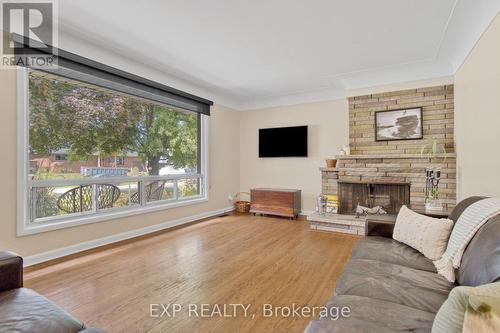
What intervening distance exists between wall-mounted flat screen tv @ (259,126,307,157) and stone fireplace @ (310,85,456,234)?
0.78 metres

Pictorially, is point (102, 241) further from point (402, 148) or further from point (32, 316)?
point (402, 148)

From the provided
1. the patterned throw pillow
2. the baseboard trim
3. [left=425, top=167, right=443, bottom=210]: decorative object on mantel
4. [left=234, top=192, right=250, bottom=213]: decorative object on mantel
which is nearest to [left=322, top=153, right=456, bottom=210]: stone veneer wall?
[left=425, top=167, right=443, bottom=210]: decorative object on mantel

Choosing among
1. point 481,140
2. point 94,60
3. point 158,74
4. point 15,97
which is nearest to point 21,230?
point 15,97

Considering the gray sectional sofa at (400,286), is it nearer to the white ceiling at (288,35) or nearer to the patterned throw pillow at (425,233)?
the patterned throw pillow at (425,233)

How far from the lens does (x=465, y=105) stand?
320cm

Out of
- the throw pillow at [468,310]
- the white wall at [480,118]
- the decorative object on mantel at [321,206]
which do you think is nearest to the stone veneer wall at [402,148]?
the white wall at [480,118]

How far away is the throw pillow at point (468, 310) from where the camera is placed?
2.05ft

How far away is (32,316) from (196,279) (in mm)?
1462

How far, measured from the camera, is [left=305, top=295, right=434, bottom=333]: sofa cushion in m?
1.00

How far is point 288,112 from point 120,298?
457cm

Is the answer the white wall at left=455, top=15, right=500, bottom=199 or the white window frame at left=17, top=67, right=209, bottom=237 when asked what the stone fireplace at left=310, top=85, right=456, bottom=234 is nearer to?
the white wall at left=455, top=15, right=500, bottom=199

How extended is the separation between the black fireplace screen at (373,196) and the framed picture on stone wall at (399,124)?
811 mm

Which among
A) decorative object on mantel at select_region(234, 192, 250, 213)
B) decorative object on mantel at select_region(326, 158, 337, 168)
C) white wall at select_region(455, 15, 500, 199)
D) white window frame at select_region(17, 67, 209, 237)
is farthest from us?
decorative object on mantel at select_region(234, 192, 250, 213)

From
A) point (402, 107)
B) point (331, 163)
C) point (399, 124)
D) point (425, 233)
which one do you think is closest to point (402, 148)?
point (399, 124)
